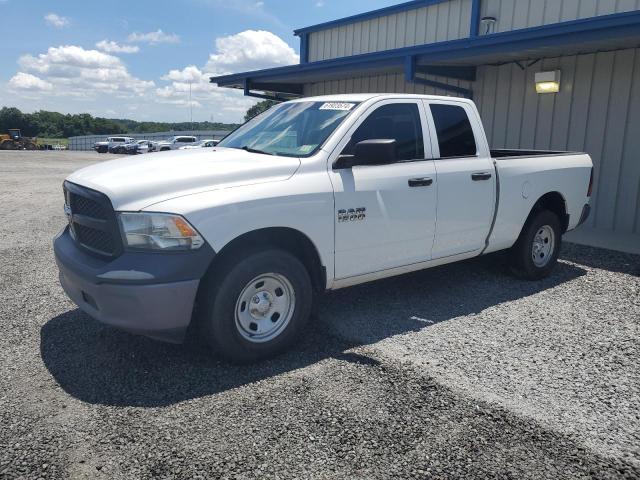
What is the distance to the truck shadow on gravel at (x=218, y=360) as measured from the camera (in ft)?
12.3

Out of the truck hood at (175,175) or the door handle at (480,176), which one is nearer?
the truck hood at (175,175)

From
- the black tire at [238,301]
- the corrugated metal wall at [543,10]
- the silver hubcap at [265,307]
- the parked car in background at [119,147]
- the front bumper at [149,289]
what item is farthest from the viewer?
the parked car in background at [119,147]

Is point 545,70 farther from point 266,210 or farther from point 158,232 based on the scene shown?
point 158,232

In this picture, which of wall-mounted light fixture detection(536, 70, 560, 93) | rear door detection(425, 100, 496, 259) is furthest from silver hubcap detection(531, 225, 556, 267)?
wall-mounted light fixture detection(536, 70, 560, 93)

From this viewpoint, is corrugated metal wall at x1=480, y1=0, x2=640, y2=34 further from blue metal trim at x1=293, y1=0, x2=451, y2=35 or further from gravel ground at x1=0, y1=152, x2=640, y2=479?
gravel ground at x1=0, y1=152, x2=640, y2=479

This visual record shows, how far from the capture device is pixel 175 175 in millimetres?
3893

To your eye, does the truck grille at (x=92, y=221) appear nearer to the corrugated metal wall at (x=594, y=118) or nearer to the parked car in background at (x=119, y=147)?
the corrugated metal wall at (x=594, y=118)

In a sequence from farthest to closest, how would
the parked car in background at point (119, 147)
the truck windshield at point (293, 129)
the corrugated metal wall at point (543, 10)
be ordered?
the parked car in background at point (119, 147)
the corrugated metal wall at point (543, 10)
the truck windshield at point (293, 129)

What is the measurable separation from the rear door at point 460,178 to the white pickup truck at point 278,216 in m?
0.01

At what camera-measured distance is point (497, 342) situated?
15.1ft

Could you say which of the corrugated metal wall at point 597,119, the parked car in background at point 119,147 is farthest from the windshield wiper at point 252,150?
the parked car in background at point 119,147

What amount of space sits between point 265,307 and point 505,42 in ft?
21.4

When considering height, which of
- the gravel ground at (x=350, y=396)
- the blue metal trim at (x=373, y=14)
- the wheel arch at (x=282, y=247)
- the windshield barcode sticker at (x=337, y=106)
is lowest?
the gravel ground at (x=350, y=396)

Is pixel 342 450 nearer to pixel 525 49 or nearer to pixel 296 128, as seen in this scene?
pixel 296 128
